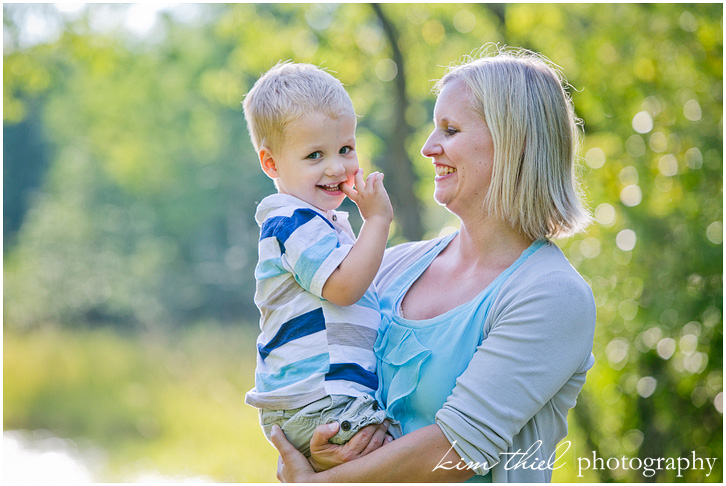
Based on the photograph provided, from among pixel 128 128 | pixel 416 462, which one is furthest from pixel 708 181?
pixel 128 128

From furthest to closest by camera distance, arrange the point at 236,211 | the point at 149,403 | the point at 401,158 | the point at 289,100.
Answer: the point at 236,211 → the point at 149,403 → the point at 401,158 → the point at 289,100

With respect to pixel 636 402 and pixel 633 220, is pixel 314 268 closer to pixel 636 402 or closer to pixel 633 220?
pixel 633 220

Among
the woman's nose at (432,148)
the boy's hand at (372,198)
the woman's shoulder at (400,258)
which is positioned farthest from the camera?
the woman's shoulder at (400,258)

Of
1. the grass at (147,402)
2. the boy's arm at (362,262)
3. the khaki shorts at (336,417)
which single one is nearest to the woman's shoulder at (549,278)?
the boy's arm at (362,262)

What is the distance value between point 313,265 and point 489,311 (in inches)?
18.4

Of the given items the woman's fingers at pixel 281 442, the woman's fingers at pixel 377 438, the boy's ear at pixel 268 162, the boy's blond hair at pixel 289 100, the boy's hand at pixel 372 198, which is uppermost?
the boy's blond hair at pixel 289 100

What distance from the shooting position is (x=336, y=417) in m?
1.76

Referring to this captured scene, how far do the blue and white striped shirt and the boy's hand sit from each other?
10cm

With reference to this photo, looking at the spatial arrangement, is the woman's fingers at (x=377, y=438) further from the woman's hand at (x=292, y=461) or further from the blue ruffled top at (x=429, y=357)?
the woman's hand at (x=292, y=461)

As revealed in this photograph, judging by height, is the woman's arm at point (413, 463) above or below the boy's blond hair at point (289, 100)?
below

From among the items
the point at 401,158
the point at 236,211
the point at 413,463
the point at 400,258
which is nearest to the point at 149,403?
the point at 401,158

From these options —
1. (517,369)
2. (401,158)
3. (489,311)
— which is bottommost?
(517,369)

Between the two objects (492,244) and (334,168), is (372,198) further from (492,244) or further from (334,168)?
(492,244)

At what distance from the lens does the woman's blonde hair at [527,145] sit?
6.31ft
